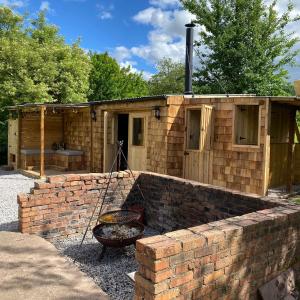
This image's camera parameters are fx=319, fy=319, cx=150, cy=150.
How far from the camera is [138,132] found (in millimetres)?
9586

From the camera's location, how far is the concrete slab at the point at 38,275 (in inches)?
129

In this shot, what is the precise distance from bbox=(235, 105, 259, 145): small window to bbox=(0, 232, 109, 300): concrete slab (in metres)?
5.02

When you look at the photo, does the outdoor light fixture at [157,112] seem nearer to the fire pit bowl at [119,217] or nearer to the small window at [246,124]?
the small window at [246,124]

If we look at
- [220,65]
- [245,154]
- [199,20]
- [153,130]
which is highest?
[199,20]

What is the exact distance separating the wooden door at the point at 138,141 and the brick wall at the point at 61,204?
10.9ft

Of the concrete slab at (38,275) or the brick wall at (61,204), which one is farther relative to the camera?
the brick wall at (61,204)

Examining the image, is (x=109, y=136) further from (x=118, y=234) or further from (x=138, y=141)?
(x=118, y=234)

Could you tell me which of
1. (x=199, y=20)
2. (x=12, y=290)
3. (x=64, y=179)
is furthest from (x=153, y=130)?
(x=199, y=20)

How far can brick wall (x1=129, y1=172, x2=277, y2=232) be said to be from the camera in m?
4.37

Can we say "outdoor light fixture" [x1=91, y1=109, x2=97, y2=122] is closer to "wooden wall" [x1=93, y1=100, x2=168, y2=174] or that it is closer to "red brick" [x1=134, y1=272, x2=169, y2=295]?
"wooden wall" [x1=93, y1=100, x2=168, y2=174]

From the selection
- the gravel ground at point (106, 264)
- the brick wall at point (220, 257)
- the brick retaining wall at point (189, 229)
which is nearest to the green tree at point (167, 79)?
the brick retaining wall at point (189, 229)

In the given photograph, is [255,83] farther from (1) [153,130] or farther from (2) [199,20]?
(1) [153,130]

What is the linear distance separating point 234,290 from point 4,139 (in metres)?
15.6

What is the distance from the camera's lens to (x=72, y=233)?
542 cm
